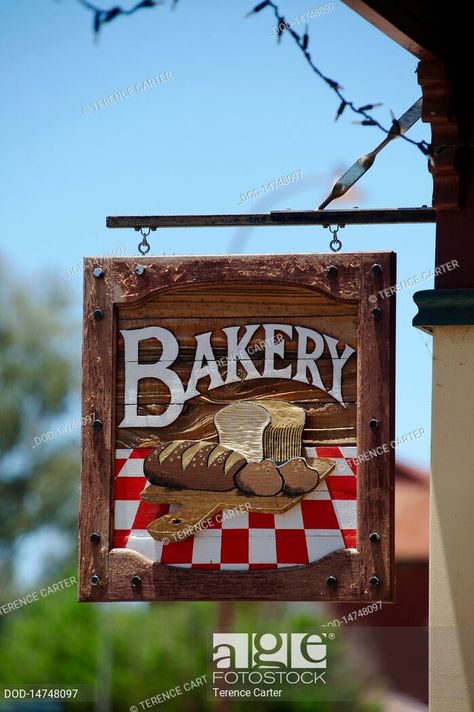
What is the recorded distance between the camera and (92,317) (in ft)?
13.4

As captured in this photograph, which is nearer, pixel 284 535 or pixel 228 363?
pixel 284 535

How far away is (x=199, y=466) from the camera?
156 inches

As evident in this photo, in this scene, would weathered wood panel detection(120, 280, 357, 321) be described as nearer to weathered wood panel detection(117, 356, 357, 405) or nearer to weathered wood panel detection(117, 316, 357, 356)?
weathered wood panel detection(117, 316, 357, 356)

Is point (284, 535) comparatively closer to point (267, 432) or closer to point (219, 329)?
point (267, 432)

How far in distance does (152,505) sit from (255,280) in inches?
33.8

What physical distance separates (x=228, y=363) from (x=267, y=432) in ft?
0.91

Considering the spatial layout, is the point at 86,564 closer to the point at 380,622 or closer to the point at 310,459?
the point at 310,459

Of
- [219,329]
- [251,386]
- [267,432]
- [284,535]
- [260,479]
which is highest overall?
[219,329]

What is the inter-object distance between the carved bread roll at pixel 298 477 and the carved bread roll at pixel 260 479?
0.02m

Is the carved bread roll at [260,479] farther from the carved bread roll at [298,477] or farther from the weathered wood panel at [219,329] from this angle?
the weathered wood panel at [219,329]

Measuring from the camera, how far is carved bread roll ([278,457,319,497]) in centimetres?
388

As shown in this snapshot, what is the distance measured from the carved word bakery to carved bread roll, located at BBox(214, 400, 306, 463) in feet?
0.38

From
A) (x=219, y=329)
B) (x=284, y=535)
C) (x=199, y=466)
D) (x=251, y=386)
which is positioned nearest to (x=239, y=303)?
(x=219, y=329)

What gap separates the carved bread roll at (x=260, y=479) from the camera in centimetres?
391
